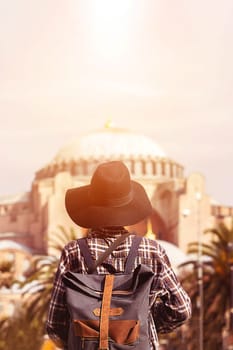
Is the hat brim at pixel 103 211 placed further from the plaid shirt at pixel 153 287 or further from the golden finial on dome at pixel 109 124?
the golden finial on dome at pixel 109 124

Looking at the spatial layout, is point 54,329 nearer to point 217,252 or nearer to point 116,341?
point 116,341

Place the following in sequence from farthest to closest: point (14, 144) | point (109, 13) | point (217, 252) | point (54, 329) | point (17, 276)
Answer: point (17, 276), point (217, 252), point (14, 144), point (109, 13), point (54, 329)

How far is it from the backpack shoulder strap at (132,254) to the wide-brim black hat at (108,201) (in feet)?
0.20

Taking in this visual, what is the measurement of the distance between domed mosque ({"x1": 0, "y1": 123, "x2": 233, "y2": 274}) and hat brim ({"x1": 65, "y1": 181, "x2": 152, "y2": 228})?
36.9 m

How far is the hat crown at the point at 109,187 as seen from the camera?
282cm

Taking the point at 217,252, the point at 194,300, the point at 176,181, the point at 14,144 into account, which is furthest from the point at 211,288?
the point at 176,181

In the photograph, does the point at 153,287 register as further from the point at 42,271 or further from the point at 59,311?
the point at 42,271

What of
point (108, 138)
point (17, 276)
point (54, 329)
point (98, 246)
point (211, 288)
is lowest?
point (17, 276)

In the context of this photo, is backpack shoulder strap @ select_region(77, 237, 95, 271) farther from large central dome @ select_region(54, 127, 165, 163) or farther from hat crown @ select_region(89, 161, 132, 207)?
large central dome @ select_region(54, 127, 165, 163)

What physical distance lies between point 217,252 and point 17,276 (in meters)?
12.7

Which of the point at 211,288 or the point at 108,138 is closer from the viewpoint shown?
the point at 211,288

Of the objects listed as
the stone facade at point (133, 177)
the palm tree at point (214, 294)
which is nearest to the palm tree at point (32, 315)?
the stone facade at point (133, 177)

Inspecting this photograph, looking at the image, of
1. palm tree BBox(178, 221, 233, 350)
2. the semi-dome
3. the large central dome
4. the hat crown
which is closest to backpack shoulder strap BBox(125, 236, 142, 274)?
the hat crown

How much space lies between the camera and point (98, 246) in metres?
2.76
